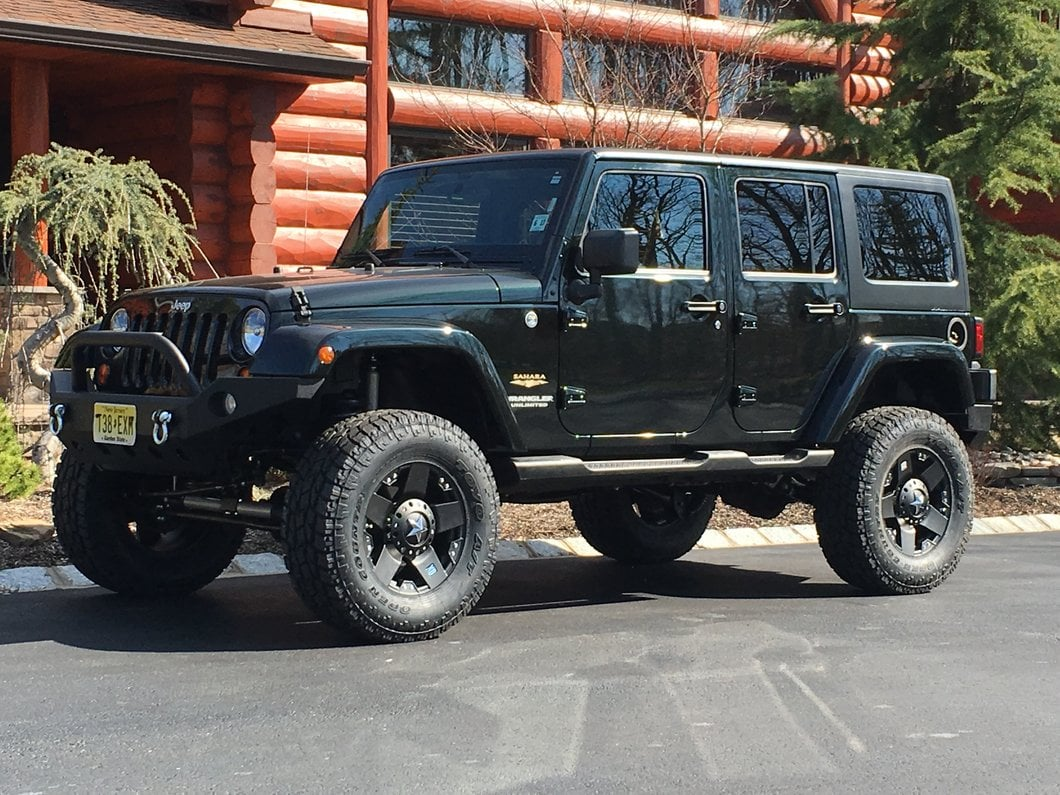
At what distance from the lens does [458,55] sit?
15922 millimetres

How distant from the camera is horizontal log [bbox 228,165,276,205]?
14500 millimetres

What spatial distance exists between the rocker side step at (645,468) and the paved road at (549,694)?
1.94 ft

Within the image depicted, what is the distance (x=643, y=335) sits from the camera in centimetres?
707

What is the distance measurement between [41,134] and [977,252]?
813 centimetres

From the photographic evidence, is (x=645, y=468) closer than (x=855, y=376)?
Yes

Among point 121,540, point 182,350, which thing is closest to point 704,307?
point 182,350

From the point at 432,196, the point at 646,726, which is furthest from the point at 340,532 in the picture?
the point at 432,196

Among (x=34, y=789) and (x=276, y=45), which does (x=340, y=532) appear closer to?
(x=34, y=789)

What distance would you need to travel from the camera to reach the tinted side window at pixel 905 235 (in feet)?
26.2

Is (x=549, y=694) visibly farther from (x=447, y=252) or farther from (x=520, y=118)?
(x=520, y=118)

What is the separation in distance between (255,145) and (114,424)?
8.44 m

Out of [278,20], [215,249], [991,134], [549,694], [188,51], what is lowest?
[549,694]

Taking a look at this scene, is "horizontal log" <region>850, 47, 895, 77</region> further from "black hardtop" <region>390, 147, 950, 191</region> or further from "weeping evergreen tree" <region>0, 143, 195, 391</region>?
"black hardtop" <region>390, 147, 950, 191</region>

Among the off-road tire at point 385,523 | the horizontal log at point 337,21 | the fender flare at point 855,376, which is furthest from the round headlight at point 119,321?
the horizontal log at point 337,21
